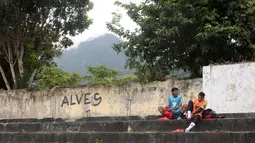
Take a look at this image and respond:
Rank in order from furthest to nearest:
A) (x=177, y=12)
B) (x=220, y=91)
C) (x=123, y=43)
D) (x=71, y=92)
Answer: (x=123, y=43) < (x=71, y=92) < (x=177, y=12) < (x=220, y=91)

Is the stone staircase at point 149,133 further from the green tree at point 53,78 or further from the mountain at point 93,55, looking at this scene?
the mountain at point 93,55

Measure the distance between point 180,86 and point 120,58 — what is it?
8251 centimetres

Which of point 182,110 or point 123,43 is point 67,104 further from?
point 182,110

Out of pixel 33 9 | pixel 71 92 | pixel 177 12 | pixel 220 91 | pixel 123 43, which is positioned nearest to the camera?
pixel 220 91

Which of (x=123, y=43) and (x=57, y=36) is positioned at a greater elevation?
(x=57, y=36)

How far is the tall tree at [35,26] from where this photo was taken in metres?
19.2

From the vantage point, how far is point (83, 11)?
21.5 m

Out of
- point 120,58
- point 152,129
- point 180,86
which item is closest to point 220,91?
point 180,86

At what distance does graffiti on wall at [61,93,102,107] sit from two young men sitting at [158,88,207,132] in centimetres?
426

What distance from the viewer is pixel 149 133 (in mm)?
8555

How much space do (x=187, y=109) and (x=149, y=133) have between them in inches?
52.7

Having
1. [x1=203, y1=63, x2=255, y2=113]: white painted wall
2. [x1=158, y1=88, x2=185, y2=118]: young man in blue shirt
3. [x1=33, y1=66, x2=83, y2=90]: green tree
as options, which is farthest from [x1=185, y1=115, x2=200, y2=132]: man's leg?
[x1=33, y1=66, x2=83, y2=90]: green tree

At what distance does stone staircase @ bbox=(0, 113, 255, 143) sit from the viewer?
7692 millimetres

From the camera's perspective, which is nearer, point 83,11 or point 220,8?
point 220,8
